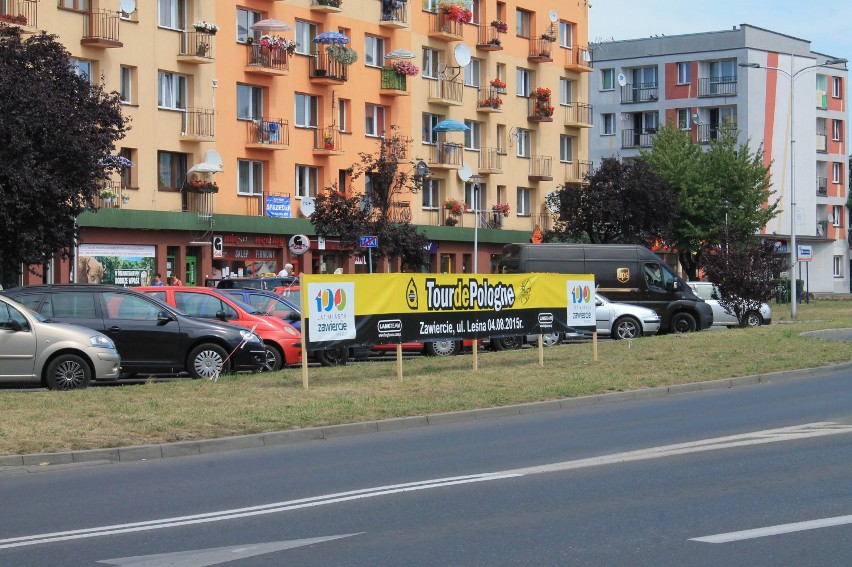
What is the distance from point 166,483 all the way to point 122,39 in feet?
112

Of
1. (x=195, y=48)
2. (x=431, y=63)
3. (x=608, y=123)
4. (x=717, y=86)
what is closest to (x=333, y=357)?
(x=195, y=48)

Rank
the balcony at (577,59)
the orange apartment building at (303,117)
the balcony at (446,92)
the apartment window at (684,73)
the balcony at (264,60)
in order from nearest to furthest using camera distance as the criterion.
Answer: the orange apartment building at (303,117), the balcony at (264,60), the balcony at (446,92), the balcony at (577,59), the apartment window at (684,73)

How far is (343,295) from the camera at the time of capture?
809 inches

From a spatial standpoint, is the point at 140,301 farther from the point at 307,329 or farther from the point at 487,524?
the point at 487,524

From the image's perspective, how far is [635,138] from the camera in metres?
87.1

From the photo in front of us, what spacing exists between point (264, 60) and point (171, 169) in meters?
5.90

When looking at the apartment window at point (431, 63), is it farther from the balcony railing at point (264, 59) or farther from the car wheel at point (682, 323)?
the car wheel at point (682, 323)

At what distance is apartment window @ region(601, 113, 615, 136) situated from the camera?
88.1m

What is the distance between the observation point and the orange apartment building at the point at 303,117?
145 feet

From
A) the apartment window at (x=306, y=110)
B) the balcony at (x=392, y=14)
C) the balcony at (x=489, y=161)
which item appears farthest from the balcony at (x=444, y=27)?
the apartment window at (x=306, y=110)

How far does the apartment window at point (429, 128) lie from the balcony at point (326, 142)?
6687 mm

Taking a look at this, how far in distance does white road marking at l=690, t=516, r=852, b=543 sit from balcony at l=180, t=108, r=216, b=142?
3888 centimetres

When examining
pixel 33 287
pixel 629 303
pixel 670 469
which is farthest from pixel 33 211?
pixel 670 469

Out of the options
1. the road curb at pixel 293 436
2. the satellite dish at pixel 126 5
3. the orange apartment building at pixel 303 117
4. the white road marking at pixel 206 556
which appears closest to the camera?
the white road marking at pixel 206 556
